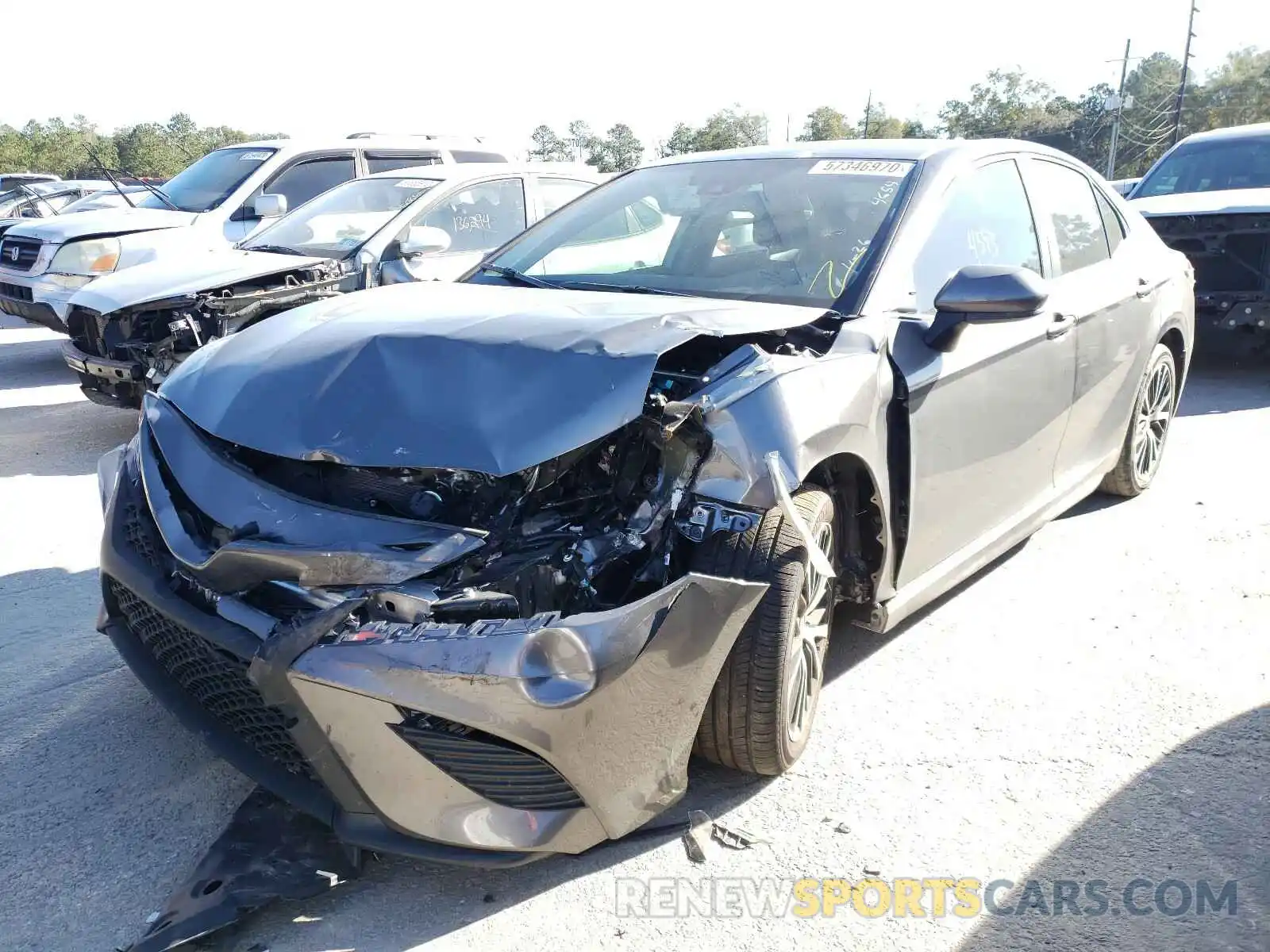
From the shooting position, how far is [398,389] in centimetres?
275

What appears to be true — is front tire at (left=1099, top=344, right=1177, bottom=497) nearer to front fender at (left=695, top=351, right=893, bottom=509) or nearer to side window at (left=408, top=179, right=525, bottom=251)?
front fender at (left=695, top=351, right=893, bottom=509)

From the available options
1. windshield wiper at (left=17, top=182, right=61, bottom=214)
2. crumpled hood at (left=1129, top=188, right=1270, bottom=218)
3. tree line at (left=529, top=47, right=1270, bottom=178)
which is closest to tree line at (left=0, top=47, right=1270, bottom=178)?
tree line at (left=529, top=47, right=1270, bottom=178)

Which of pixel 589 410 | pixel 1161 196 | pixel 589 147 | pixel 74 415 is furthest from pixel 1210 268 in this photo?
pixel 589 147

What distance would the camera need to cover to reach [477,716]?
215 cm

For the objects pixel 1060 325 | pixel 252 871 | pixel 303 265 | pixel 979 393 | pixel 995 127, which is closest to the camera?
pixel 252 871

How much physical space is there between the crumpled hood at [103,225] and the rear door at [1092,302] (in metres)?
6.87

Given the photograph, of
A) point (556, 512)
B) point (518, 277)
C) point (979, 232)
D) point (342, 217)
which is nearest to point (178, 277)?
point (342, 217)

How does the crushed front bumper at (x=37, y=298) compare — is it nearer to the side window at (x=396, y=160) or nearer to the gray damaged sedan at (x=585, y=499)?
the side window at (x=396, y=160)

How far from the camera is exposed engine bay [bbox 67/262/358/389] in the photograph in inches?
235

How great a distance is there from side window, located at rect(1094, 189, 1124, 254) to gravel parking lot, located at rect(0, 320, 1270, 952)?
1.41 m

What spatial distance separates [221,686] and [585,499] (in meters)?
0.99

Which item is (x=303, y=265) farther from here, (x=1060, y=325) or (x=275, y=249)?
(x=1060, y=325)

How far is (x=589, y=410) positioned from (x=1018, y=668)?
2.00 metres

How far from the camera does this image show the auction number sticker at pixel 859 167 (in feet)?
12.1
